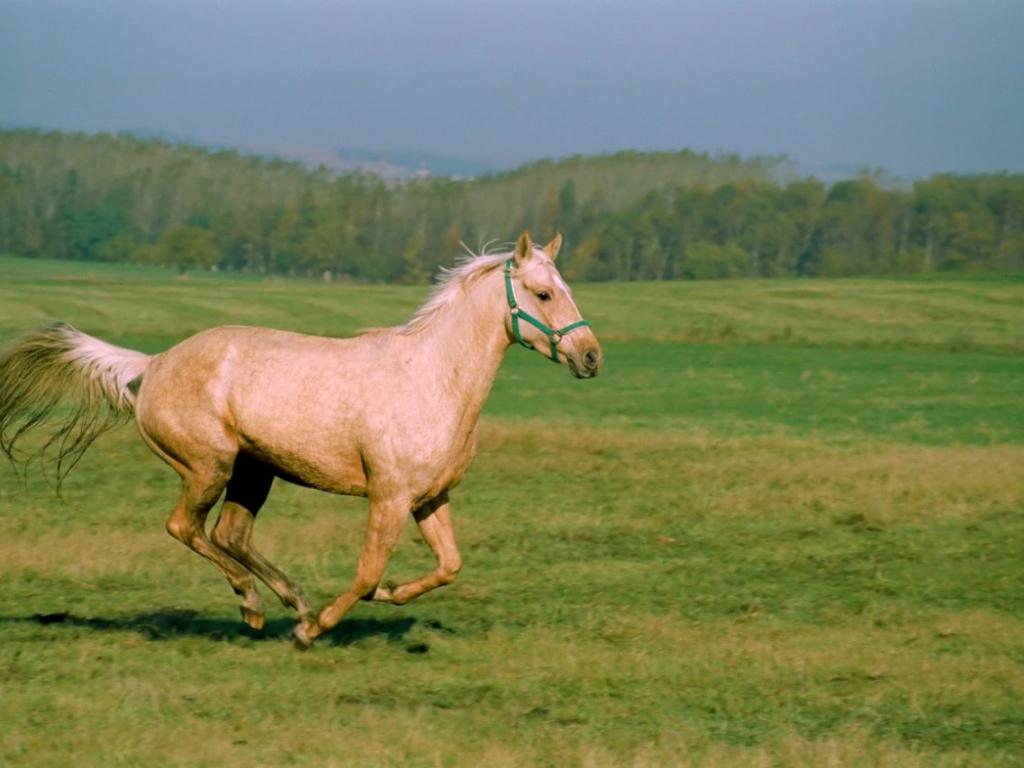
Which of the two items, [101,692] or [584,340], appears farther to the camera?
[584,340]

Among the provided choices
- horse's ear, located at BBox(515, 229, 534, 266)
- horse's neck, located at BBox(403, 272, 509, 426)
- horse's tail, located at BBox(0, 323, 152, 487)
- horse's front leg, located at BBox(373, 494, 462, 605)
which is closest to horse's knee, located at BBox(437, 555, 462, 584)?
horse's front leg, located at BBox(373, 494, 462, 605)

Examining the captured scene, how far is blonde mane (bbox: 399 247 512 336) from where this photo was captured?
8.36 m

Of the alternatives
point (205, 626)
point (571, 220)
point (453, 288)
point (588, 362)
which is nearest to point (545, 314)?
point (588, 362)

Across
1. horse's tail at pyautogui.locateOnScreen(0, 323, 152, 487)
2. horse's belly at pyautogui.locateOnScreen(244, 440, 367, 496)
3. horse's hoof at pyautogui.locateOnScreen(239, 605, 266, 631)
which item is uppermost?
horse's tail at pyautogui.locateOnScreen(0, 323, 152, 487)

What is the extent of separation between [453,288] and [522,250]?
0.55 m

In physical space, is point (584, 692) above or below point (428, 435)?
below

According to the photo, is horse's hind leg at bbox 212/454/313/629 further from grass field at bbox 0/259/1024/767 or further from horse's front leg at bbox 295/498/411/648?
horse's front leg at bbox 295/498/411/648

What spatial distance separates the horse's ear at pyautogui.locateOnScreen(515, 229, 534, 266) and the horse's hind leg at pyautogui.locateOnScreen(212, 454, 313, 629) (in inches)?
74.1

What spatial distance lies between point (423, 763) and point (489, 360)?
8.73 ft

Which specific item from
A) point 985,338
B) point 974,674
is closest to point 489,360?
point 974,674

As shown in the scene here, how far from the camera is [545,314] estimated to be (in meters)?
8.07

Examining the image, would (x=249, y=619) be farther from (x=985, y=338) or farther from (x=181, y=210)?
(x=181, y=210)

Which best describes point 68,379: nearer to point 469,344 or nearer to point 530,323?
point 469,344

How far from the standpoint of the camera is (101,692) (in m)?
7.28
